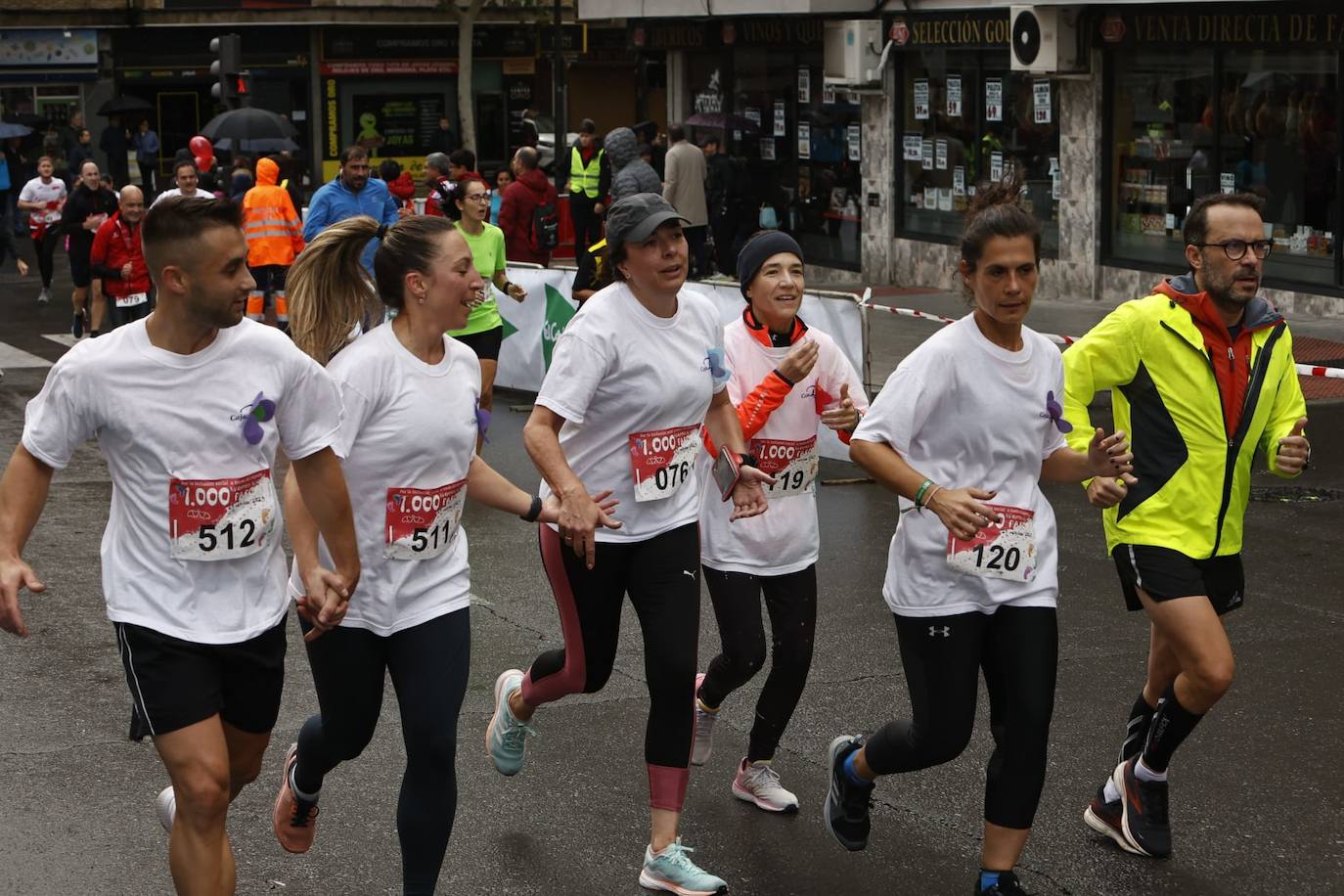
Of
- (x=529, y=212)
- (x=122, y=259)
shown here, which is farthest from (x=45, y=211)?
(x=122, y=259)

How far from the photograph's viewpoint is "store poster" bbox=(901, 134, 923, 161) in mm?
22906

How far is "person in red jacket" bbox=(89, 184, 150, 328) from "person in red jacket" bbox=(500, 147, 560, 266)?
12.7 feet

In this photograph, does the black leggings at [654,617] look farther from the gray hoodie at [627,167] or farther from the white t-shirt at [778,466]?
the gray hoodie at [627,167]

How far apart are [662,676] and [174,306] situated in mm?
1705

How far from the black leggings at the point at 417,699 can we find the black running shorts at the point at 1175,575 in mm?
1821

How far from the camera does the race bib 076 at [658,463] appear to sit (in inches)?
209

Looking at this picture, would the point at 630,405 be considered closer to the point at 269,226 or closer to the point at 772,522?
the point at 772,522

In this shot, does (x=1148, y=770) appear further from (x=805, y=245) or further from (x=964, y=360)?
(x=805, y=245)

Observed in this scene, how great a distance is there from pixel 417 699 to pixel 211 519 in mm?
702

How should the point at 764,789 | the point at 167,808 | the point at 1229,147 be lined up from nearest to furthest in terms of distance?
the point at 167,808 < the point at 764,789 < the point at 1229,147

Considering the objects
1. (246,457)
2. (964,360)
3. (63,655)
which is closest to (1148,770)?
(964,360)

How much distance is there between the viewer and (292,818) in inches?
204

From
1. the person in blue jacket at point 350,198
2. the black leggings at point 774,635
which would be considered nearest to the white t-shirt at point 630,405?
the black leggings at point 774,635

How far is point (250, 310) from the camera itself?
727 inches
